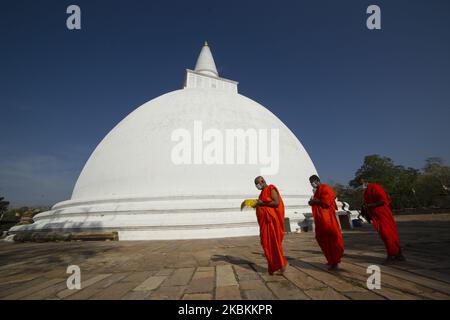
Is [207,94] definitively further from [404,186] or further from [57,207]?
[404,186]

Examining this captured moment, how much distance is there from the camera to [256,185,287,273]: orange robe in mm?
3133

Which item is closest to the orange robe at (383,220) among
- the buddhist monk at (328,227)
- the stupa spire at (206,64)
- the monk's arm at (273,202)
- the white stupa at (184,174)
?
the buddhist monk at (328,227)

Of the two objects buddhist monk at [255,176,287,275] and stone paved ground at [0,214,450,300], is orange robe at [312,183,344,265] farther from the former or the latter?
buddhist monk at [255,176,287,275]

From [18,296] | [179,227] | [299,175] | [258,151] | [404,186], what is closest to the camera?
[18,296]

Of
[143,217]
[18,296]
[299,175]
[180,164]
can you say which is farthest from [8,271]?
[299,175]

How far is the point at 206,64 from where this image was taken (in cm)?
1808

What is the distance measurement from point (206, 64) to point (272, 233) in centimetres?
1723

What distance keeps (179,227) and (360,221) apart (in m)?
10.6

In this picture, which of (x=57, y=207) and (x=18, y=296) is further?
(x=57, y=207)

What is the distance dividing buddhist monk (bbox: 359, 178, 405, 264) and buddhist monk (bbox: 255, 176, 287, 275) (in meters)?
1.81

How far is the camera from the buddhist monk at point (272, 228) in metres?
3.14

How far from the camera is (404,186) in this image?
102 ft

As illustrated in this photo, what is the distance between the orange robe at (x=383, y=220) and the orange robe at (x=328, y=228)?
91 centimetres

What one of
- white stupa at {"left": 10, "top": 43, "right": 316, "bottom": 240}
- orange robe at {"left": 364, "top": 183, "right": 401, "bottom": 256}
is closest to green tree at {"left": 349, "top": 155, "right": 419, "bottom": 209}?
white stupa at {"left": 10, "top": 43, "right": 316, "bottom": 240}
